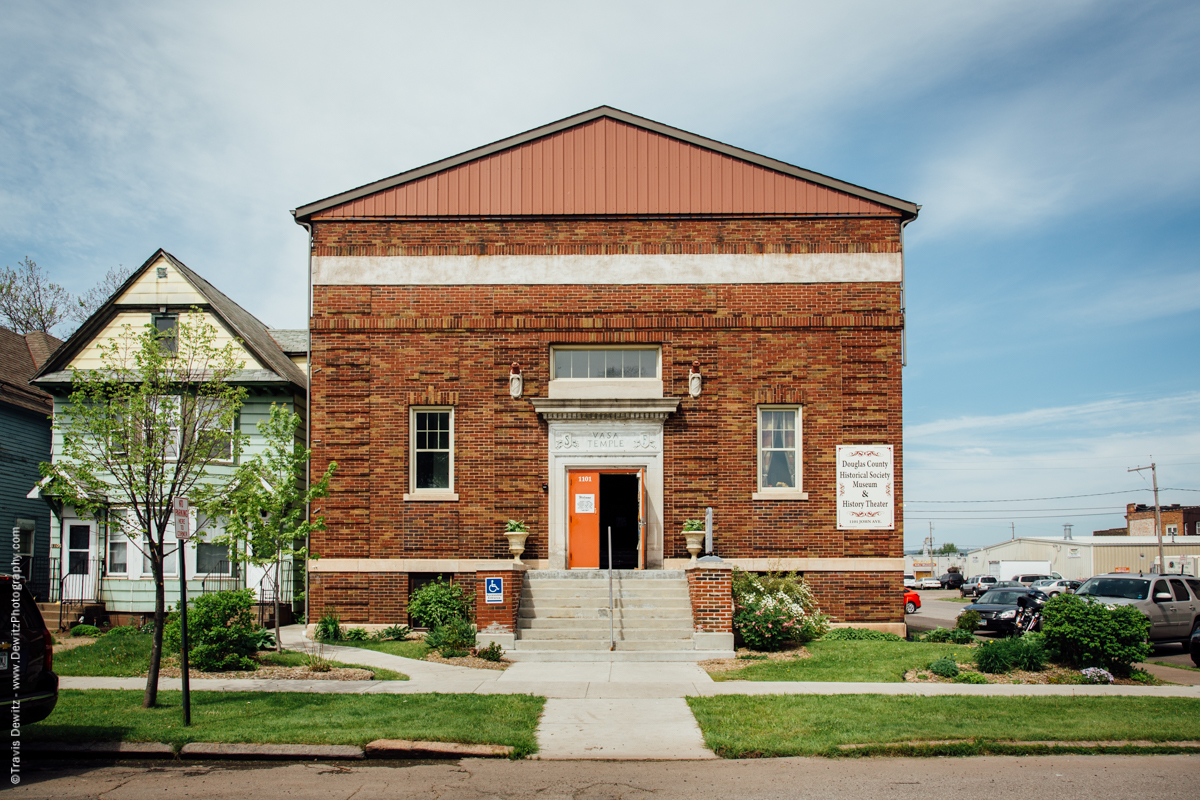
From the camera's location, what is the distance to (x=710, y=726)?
957 cm

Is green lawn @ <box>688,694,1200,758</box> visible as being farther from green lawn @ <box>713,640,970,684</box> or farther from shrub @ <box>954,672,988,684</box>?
green lawn @ <box>713,640,970,684</box>


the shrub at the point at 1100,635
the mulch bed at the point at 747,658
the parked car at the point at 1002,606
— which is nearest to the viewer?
the shrub at the point at 1100,635

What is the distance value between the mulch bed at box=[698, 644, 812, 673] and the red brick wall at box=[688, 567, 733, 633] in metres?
0.59

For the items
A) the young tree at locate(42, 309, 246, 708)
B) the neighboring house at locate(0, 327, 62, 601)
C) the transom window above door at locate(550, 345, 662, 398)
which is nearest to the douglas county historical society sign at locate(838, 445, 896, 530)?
the transom window above door at locate(550, 345, 662, 398)

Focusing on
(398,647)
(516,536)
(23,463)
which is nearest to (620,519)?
(516,536)

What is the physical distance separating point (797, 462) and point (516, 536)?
6.04 meters

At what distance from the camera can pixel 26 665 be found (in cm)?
835

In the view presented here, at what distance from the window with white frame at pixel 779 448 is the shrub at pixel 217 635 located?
10217 mm

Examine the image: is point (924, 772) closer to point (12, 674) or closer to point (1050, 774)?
point (1050, 774)

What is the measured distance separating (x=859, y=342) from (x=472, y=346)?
26.8ft

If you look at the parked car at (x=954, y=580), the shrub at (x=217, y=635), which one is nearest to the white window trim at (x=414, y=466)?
the shrub at (x=217, y=635)

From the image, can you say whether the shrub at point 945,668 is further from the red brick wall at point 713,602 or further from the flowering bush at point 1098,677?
the red brick wall at point 713,602

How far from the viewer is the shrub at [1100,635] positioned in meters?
12.8

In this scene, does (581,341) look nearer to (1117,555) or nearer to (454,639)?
(454,639)
